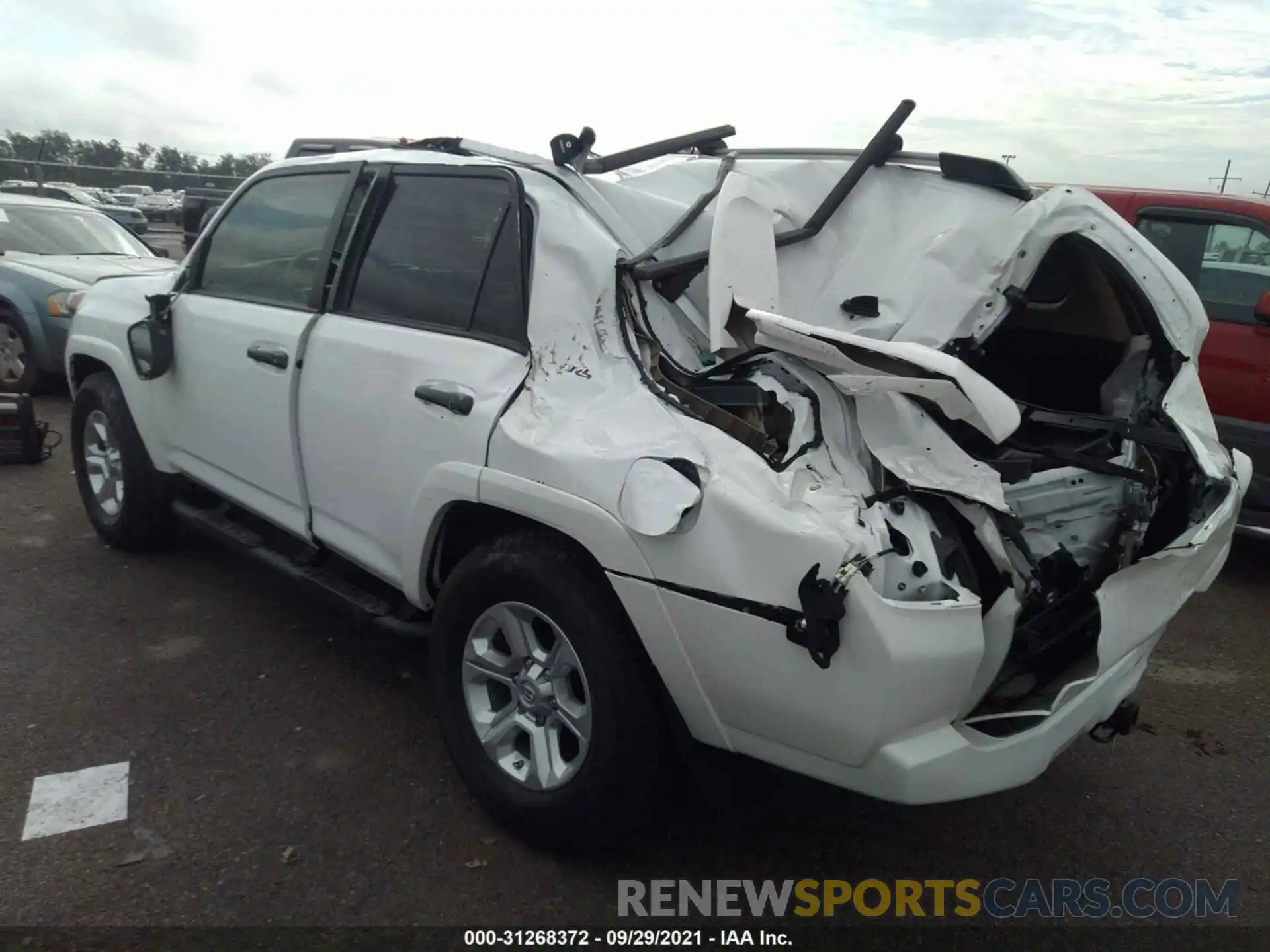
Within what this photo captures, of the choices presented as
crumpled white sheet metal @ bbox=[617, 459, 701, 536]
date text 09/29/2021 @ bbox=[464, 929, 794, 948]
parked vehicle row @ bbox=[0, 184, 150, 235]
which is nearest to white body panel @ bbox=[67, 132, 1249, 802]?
crumpled white sheet metal @ bbox=[617, 459, 701, 536]

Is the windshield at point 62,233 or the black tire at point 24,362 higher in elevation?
the windshield at point 62,233

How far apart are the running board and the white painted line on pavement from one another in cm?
81

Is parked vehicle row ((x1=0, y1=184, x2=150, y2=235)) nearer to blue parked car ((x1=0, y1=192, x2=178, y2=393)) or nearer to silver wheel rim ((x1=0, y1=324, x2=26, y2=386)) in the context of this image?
blue parked car ((x1=0, y1=192, x2=178, y2=393))

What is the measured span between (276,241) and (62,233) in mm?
6134

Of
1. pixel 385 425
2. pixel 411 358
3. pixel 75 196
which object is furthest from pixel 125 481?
pixel 75 196

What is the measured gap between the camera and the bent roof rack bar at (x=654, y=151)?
3166 mm

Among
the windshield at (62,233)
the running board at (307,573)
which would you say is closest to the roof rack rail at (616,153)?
the running board at (307,573)

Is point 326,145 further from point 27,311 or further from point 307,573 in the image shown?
point 307,573

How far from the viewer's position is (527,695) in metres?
2.60

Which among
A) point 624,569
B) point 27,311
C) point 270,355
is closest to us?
point 624,569

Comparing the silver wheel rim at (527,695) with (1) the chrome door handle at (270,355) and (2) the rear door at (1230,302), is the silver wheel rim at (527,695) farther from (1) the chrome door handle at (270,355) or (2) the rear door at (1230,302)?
(2) the rear door at (1230,302)

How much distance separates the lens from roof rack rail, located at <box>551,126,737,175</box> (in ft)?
9.94

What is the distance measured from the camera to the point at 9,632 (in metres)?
3.84

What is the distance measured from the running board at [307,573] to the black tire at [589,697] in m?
0.39
